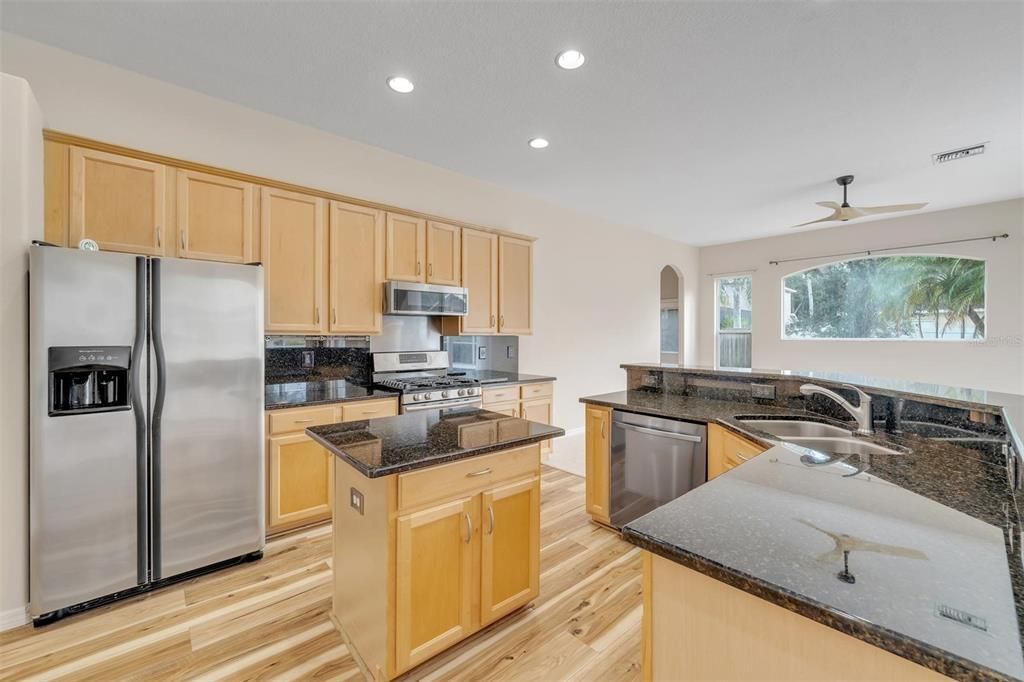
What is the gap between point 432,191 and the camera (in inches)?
160

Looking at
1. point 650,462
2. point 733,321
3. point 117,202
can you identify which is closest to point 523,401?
point 650,462

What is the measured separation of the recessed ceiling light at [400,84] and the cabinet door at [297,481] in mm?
2312

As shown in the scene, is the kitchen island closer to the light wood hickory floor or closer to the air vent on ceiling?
the light wood hickory floor

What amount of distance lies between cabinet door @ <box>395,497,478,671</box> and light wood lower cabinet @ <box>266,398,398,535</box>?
1.24 metres

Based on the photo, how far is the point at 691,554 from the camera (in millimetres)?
852

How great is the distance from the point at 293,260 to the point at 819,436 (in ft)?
11.2

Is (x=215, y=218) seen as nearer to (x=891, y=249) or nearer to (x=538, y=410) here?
(x=538, y=410)

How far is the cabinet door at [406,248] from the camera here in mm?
3502

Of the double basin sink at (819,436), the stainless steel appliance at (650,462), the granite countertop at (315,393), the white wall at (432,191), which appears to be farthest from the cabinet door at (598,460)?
the white wall at (432,191)

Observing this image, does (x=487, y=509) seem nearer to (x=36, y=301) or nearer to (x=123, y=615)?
(x=123, y=615)

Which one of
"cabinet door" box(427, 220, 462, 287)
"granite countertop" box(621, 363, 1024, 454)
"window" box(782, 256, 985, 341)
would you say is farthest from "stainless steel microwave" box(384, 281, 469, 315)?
"window" box(782, 256, 985, 341)

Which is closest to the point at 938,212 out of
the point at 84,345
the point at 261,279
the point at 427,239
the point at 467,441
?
the point at 427,239

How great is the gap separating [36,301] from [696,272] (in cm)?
809

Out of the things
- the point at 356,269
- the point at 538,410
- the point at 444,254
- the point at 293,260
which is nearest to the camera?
the point at 293,260
